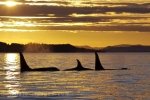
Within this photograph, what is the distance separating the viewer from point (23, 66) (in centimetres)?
9925

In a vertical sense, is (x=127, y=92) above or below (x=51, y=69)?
above

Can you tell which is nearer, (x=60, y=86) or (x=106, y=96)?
(x=106, y=96)

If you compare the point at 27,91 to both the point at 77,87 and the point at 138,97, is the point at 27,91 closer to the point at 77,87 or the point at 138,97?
the point at 77,87

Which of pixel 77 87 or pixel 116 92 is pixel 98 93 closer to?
pixel 116 92

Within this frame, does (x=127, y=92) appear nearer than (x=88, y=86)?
Yes

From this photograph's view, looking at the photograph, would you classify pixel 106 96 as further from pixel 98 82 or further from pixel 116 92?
pixel 98 82

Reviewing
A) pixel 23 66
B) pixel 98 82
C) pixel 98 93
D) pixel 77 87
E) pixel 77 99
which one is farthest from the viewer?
pixel 23 66

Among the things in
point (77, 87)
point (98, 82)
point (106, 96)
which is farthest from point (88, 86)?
point (106, 96)

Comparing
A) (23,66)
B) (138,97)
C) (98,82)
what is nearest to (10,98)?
(138,97)

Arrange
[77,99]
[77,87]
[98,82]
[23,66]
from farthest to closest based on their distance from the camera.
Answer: [23,66] < [98,82] < [77,87] < [77,99]

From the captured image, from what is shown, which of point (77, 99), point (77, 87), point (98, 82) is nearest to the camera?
point (77, 99)

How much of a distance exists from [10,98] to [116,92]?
10.9 m

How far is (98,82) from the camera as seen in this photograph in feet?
231

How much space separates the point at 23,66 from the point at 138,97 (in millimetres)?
50713
